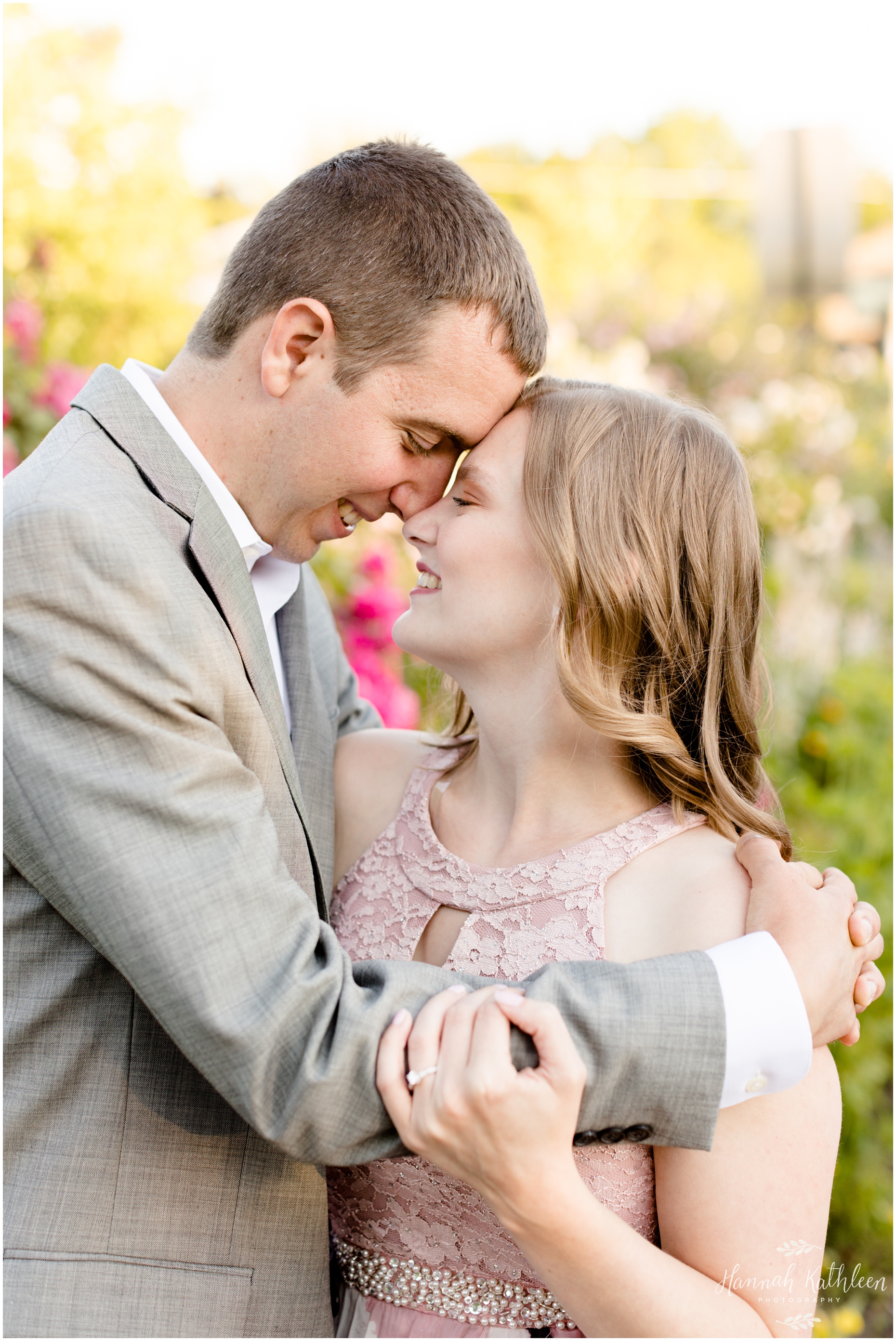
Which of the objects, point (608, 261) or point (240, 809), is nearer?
point (240, 809)

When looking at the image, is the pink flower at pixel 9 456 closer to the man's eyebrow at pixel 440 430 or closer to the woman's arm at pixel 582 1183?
the man's eyebrow at pixel 440 430

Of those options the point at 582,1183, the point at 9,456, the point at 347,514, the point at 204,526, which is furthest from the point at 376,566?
the point at 582,1183

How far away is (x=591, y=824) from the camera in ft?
7.00

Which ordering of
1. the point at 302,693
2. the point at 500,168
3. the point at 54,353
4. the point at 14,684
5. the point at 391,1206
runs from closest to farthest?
the point at 14,684
the point at 391,1206
the point at 302,693
the point at 54,353
the point at 500,168

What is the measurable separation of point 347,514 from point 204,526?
1.86ft

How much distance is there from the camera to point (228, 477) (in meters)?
2.20

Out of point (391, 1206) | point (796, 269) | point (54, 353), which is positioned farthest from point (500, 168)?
point (391, 1206)

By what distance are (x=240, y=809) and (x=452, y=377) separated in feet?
3.34

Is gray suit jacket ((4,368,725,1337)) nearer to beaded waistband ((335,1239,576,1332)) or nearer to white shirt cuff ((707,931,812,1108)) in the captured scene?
white shirt cuff ((707,931,812,1108))

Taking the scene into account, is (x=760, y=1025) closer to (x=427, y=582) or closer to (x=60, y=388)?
(x=427, y=582)

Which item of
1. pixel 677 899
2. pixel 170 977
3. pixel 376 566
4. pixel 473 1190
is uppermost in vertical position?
pixel 170 977

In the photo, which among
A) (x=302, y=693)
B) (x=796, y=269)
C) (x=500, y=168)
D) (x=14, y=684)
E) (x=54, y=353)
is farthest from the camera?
(x=500, y=168)

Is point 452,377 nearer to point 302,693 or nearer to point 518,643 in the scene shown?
point 518,643

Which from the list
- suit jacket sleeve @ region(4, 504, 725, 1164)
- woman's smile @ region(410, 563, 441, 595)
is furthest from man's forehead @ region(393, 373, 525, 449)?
suit jacket sleeve @ region(4, 504, 725, 1164)
